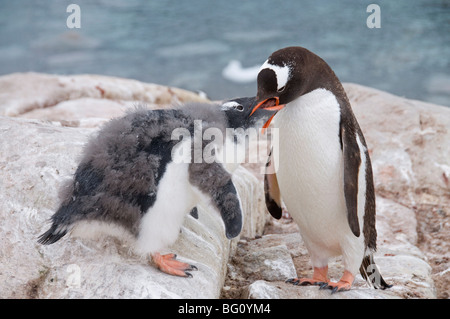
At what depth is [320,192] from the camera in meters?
1.74

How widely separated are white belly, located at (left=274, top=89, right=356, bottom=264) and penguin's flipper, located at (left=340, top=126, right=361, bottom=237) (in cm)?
4

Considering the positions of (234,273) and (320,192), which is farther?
(234,273)

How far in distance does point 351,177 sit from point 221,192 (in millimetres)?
437

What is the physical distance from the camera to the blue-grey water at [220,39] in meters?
6.86

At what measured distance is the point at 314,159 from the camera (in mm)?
1700

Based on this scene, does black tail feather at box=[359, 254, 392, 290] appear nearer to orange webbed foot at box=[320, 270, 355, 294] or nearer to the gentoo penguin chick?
orange webbed foot at box=[320, 270, 355, 294]

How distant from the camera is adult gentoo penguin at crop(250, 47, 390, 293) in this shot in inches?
62.9

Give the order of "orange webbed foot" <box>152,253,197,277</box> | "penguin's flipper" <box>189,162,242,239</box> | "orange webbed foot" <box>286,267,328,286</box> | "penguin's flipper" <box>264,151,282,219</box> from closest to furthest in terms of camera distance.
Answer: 1. "penguin's flipper" <box>189,162,242,239</box>
2. "orange webbed foot" <box>152,253,197,277</box>
3. "orange webbed foot" <box>286,267,328,286</box>
4. "penguin's flipper" <box>264,151,282,219</box>

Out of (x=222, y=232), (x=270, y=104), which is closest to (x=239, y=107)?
(x=270, y=104)

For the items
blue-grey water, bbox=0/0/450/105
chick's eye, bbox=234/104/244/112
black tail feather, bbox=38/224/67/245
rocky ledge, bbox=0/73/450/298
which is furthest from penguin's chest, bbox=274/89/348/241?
blue-grey water, bbox=0/0/450/105

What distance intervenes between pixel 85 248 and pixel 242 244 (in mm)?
956
